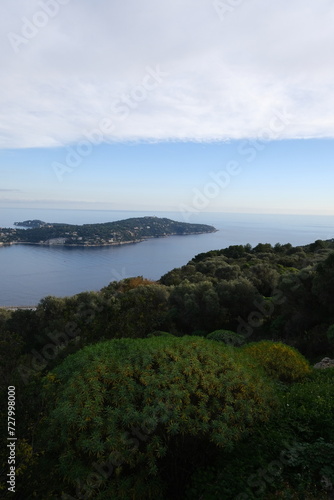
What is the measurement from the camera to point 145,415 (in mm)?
3936

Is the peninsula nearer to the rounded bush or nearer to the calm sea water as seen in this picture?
the calm sea water

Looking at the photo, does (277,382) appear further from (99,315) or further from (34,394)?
(99,315)

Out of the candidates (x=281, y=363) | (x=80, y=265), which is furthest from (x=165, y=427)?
(x=80, y=265)

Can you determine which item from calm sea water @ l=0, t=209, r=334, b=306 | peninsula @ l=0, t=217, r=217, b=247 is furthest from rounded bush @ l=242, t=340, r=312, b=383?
peninsula @ l=0, t=217, r=217, b=247

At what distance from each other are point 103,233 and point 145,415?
96.0 meters

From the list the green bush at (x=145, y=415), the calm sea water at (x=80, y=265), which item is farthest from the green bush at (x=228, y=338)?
the calm sea water at (x=80, y=265)

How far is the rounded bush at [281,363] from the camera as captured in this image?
639cm

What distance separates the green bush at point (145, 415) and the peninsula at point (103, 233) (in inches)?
3494

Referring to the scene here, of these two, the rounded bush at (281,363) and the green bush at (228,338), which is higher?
the rounded bush at (281,363)

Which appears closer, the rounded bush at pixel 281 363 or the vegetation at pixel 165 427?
the vegetation at pixel 165 427

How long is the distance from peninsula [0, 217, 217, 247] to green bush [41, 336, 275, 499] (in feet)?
291

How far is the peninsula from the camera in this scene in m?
93.2

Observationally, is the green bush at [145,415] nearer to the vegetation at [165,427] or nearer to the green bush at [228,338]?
the vegetation at [165,427]

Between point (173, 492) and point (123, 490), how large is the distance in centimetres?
68
